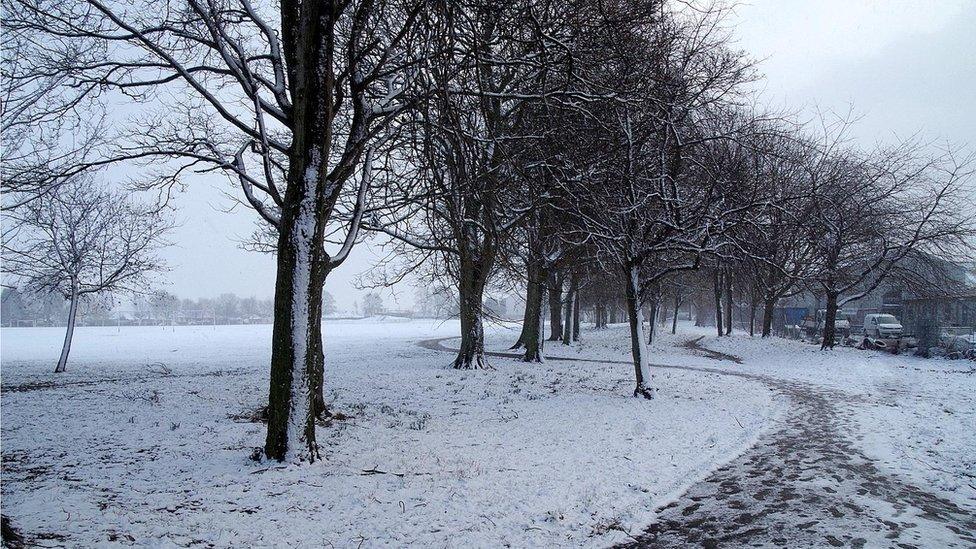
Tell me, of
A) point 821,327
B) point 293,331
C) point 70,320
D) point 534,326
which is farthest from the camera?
point 821,327

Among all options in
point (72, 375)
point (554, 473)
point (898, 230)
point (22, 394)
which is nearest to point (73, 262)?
point (72, 375)

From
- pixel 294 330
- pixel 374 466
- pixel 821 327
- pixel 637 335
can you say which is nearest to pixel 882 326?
pixel 821 327

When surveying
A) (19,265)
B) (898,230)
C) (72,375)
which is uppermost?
(898,230)

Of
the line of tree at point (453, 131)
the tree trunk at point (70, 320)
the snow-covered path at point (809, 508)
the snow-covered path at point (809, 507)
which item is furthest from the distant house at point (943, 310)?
the tree trunk at point (70, 320)

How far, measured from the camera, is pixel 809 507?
565 centimetres

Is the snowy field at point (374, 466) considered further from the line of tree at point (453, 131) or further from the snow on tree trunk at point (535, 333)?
the snow on tree trunk at point (535, 333)

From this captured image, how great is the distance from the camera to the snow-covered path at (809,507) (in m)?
4.83

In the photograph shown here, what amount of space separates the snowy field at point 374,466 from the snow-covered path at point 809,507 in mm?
382

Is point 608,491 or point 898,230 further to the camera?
point 898,230

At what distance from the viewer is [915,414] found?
11.0 meters

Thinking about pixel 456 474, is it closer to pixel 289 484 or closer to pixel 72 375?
pixel 289 484

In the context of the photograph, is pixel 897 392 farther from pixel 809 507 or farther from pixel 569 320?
pixel 569 320

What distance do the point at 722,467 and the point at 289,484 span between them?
5.78 m

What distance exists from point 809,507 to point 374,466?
16.3 ft
